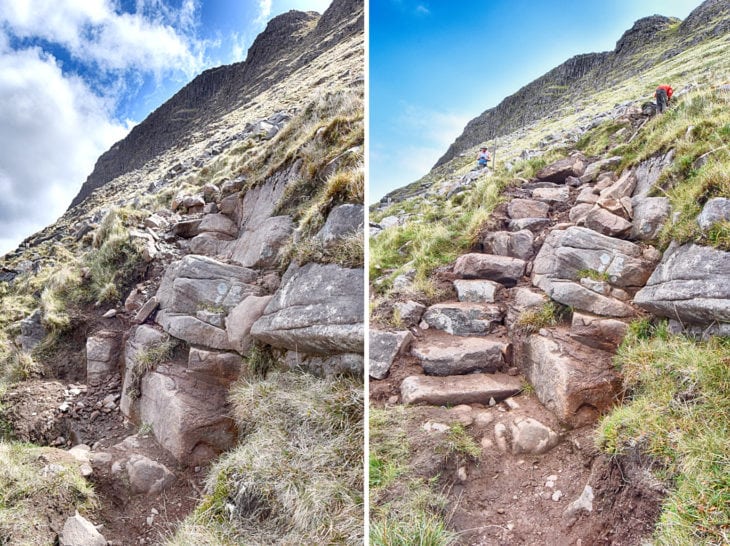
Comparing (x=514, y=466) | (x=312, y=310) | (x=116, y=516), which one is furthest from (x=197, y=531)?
(x=514, y=466)

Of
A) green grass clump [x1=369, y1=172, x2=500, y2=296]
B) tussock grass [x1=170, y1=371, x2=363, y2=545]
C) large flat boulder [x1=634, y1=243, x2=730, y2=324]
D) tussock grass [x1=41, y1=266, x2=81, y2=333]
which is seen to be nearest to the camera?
tussock grass [x1=170, y1=371, x2=363, y2=545]

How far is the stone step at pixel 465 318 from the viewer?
12.3 feet

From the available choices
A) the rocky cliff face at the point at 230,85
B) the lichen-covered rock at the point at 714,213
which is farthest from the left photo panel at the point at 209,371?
the rocky cliff face at the point at 230,85

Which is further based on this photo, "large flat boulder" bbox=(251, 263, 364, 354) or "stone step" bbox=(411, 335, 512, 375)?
"stone step" bbox=(411, 335, 512, 375)

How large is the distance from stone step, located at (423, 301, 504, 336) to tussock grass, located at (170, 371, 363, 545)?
4.49ft

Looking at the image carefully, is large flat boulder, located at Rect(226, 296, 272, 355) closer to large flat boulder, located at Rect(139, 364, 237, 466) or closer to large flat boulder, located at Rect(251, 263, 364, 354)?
large flat boulder, located at Rect(251, 263, 364, 354)

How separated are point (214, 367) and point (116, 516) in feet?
4.16

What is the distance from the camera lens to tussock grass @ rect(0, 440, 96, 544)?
9.09 feet

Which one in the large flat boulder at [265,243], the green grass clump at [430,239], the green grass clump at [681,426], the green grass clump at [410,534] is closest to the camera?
the green grass clump at [681,426]

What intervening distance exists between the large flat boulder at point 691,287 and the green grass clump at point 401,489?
1549 mm

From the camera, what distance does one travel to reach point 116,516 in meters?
3.12

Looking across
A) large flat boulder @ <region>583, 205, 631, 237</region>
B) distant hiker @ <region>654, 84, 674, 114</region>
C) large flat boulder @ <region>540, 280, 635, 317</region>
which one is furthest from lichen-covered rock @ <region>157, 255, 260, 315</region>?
distant hiker @ <region>654, 84, 674, 114</region>

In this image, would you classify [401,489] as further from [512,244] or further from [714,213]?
[512,244]

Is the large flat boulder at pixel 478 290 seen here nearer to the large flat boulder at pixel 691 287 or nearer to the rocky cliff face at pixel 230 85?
the large flat boulder at pixel 691 287
